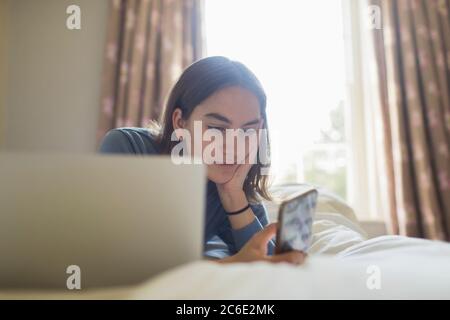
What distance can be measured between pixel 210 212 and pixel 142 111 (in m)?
1.35

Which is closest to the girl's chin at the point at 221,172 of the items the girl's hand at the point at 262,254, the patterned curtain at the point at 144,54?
the girl's hand at the point at 262,254

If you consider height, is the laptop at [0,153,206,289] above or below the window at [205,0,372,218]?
below

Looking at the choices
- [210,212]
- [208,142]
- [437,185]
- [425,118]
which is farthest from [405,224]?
[208,142]

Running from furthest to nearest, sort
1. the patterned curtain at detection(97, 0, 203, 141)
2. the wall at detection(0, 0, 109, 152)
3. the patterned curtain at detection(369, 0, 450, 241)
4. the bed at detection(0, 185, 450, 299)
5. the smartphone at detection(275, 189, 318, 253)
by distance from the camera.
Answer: the wall at detection(0, 0, 109, 152) → the patterned curtain at detection(97, 0, 203, 141) → the patterned curtain at detection(369, 0, 450, 241) → the smartphone at detection(275, 189, 318, 253) → the bed at detection(0, 185, 450, 299)

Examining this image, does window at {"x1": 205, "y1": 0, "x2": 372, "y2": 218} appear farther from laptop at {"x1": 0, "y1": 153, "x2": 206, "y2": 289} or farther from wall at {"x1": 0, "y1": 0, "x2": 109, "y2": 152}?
laptop at {"x1": 0, "y1": 153, "x2": 206, "y2": 289}

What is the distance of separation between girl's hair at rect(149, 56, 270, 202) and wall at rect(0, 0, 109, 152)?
1527 millimetres

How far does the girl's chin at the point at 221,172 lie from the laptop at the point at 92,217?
1.64 feet

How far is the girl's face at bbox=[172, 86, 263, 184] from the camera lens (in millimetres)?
929

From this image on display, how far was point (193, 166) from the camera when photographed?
47 cm

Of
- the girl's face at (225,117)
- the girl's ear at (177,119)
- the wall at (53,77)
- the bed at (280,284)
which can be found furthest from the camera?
the wall at (53,77)

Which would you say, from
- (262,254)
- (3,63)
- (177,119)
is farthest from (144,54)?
(262,254)

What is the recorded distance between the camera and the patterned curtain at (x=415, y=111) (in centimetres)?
215

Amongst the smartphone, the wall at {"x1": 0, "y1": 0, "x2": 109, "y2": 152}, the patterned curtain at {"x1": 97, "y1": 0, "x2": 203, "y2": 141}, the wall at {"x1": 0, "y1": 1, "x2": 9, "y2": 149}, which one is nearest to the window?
the patterned curtain at {"x1": 97, "y1": 0, "x2": 203, "y2": 141}

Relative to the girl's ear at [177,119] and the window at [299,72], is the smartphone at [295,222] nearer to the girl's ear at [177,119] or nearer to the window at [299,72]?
the girl's ear at [177,119]
